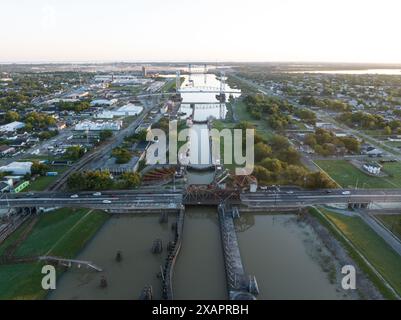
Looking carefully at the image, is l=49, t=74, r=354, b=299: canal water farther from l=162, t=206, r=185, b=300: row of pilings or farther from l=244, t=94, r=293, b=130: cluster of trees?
l=244, t=94, r=293, b=130: cluster of trees

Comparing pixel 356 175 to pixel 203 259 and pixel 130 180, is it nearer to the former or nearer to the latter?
pixel 203 259

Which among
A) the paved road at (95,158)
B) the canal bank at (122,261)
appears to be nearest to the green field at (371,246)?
the canal bank at (122,261)

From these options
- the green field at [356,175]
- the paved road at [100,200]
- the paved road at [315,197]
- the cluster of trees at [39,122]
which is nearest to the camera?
the paved road at [100,200]

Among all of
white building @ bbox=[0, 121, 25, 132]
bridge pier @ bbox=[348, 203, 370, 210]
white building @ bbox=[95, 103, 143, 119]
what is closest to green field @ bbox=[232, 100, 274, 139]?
white building @ bbox=[95, 103, 143, 119]

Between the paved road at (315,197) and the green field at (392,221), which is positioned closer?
the green field at (392,221)

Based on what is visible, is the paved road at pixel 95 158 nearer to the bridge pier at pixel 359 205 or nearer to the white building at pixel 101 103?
the white building at pixel 101 103
